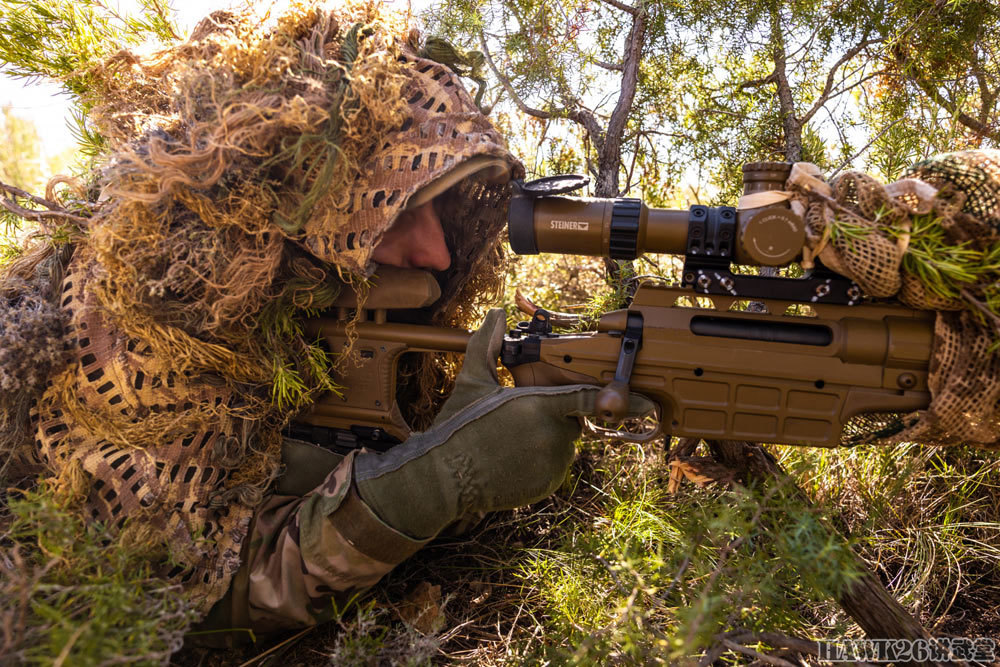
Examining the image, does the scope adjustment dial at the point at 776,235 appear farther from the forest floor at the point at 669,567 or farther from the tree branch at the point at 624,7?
the tree branch at the point at 624,7

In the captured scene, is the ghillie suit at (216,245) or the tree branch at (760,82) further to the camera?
the tree branch at (760,82)

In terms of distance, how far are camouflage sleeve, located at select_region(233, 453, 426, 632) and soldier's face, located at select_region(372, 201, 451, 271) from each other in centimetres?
70

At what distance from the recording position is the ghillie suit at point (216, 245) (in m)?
1.80

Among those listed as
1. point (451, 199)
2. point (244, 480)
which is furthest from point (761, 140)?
point (244, 480)

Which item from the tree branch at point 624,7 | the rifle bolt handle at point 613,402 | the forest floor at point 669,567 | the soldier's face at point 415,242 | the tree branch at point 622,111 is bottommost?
the forest floor at point 669,567

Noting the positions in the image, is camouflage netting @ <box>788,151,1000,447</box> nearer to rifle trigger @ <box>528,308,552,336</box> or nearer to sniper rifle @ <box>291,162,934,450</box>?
sniper rifle @ <box>291,162,934,450</box>

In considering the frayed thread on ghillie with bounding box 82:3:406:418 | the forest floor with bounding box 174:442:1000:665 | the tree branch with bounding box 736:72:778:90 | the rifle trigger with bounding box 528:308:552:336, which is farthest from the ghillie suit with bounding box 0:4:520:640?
the tree branch with bounding box 736:72:778:90

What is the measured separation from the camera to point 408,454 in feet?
6.75

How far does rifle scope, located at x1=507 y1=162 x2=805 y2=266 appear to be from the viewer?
1845mm

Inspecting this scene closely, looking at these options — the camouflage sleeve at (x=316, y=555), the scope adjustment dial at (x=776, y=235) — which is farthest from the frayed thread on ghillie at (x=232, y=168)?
the scope adjustment dial at (x=776, y=235)

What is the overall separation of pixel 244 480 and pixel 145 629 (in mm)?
636

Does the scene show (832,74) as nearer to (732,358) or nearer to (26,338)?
(732,358)

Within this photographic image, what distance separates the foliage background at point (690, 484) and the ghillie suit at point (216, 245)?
1.67 ft

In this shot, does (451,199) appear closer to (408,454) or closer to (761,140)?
(408,454)
